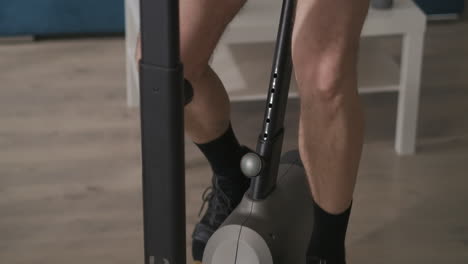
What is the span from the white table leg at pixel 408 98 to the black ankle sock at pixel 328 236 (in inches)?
35.0

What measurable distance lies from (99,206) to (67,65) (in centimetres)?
94

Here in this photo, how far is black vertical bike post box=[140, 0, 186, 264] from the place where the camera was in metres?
1.12

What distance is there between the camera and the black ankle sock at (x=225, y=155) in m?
1.93

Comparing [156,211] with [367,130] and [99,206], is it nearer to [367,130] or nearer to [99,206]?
[99,206]

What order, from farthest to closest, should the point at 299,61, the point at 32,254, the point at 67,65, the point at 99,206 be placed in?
the point at 67,65 < the point at 99,206 < the point at 32,254 < the point at 299,61

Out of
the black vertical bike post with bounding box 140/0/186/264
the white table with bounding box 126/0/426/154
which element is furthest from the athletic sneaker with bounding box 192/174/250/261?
the black vertical bike post with bounding box 140/0/186/264

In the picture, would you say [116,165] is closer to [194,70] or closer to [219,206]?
[219,206]

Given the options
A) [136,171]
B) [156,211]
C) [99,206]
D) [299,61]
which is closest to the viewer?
[156,211]

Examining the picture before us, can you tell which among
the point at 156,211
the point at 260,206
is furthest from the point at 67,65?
the point at 156,211

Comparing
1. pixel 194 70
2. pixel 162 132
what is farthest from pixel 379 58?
pixel 162 132

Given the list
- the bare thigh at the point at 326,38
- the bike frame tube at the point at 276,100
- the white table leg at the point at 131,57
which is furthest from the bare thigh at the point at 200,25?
the white table leg at the point at 131,57

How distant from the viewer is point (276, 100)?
171cm

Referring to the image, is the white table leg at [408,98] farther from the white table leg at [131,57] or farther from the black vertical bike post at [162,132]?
the black vertical bike post at [162,132]

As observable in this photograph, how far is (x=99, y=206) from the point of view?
2293 millimetres
